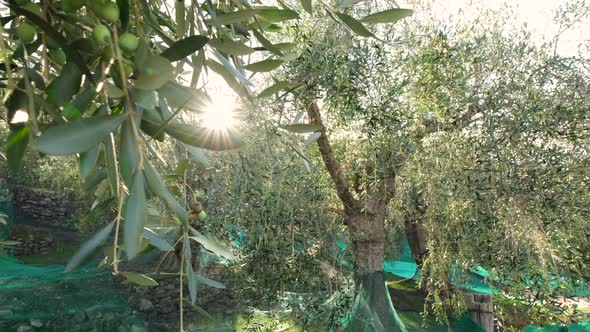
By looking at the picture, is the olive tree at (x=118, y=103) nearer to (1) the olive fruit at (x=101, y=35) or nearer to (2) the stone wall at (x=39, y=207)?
(1) the olive fruit at (x=101, y=35)

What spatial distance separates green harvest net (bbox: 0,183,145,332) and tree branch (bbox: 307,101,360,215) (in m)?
3.35

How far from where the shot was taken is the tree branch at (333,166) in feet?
14.3

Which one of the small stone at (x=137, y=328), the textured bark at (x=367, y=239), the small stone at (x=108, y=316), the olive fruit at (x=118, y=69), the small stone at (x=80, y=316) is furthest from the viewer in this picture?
the small stone at (x=108, y=316)

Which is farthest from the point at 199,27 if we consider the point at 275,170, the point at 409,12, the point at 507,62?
the point at 507,62

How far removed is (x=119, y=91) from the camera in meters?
0.65

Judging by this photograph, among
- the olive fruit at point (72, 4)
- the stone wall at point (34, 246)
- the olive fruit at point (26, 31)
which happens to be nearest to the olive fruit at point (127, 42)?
the olive fruit at point (72, 4)

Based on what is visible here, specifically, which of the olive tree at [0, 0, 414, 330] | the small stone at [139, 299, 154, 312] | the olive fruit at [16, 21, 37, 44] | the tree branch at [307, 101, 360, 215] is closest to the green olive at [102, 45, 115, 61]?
the olive tree at [0, 0, 414, 330]

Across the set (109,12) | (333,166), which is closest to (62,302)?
(333,166)

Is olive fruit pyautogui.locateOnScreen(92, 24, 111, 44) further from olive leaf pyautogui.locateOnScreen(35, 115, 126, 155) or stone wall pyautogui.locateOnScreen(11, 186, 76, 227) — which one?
stone wall pyautogui.locateOnScreen(11, 186, 76, 227)

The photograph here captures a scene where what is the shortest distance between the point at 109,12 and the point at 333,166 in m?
4.12

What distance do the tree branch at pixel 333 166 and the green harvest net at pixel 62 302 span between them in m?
3.35

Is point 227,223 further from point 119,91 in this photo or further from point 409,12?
point 119,91

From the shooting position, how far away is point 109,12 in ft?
2.44

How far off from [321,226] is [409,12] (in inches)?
127
